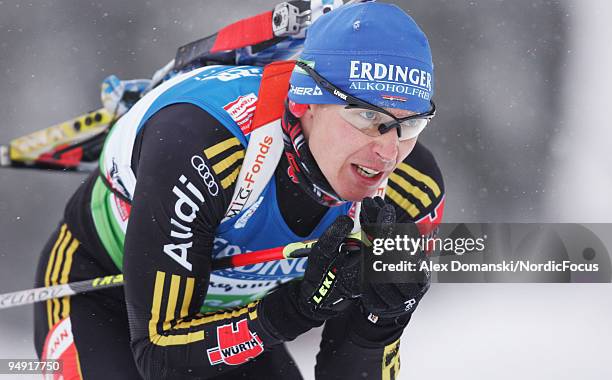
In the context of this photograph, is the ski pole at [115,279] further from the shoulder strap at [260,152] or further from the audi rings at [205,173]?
the audi rings at [205,173]

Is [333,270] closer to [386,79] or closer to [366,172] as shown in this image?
[366,172]

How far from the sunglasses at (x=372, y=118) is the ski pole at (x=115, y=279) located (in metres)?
0.29

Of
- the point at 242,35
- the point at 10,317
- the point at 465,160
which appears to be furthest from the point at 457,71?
the point at 10,317

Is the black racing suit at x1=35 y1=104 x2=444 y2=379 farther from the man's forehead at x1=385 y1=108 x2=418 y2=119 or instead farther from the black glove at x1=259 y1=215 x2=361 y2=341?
the man's forehead at x1=385 y1=108 x2=418 y2=119

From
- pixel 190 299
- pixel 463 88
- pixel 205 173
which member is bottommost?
pixel 190 299

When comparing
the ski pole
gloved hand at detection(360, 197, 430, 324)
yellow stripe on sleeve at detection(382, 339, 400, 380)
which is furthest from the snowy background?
gloved hand at detection(360, 197, 430, 324)

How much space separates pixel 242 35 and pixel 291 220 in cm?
77

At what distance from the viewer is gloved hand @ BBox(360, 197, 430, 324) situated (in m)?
2.06

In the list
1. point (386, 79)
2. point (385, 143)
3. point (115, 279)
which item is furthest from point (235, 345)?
point (386, 79)

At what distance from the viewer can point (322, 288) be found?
2.13 m

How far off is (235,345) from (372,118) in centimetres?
72

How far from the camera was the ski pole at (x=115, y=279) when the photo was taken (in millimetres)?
2287

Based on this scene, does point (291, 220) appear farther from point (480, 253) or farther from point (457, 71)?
point (457, 71)

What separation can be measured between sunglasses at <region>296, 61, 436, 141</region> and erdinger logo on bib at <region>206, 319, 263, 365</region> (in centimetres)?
63
